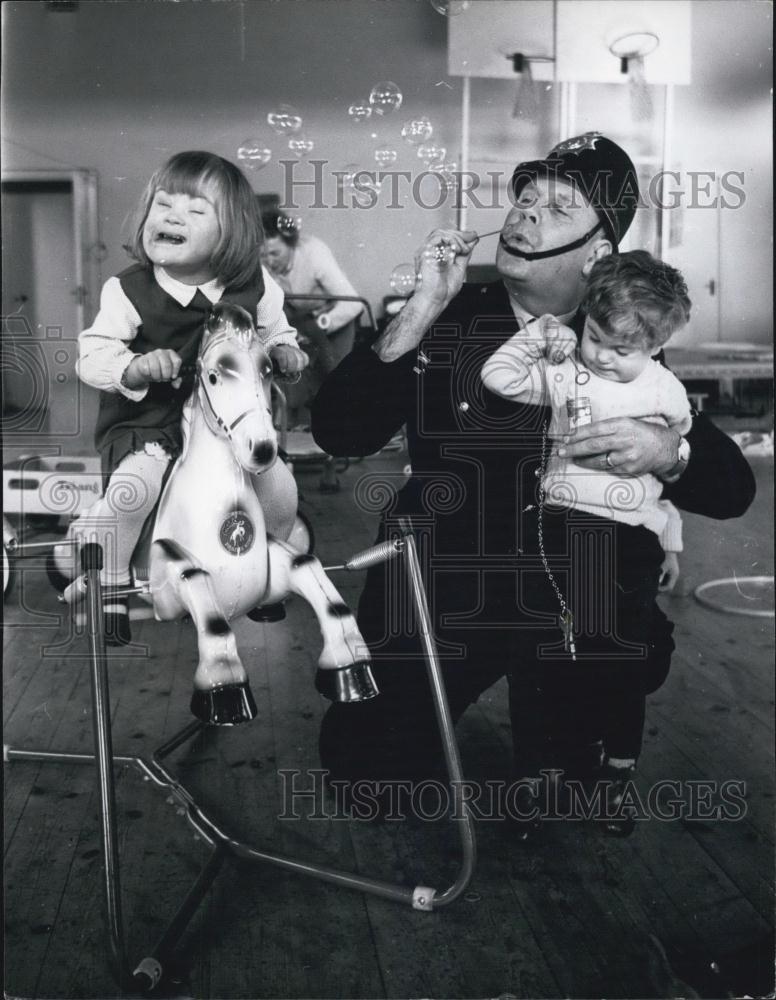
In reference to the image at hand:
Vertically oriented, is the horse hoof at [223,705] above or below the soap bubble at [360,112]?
below

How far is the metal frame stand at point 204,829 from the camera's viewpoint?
4.33 feet

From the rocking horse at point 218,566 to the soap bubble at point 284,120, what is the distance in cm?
49

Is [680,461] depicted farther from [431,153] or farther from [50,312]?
[50,312]

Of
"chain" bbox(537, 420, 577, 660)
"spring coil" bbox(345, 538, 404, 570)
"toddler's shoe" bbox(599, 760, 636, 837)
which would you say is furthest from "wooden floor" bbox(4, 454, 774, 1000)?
"chain" bbox(537, 420, 577, 660)

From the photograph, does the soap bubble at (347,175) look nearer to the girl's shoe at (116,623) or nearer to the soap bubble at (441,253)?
the soap bubble at (441,253)

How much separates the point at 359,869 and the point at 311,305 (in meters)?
0.91

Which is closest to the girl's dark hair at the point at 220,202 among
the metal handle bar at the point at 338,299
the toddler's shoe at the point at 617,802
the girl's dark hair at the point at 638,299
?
the metal handle bar at the point at 338,299

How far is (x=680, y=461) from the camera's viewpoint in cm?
151

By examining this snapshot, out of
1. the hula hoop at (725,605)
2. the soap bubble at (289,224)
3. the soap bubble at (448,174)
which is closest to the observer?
the soap bubble at (289,224)

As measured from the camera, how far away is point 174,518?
1238mm

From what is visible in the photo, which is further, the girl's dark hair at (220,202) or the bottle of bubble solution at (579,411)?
the bottle of bubble solution at (579,411)

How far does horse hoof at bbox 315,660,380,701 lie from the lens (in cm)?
126

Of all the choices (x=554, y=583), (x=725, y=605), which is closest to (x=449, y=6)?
(x=554, y=583)

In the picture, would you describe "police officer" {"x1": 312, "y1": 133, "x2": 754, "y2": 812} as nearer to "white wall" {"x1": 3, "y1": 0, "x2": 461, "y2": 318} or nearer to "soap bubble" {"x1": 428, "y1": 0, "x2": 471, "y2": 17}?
"white wall" {"x1": 3, "y1": 0, "x2": 461, "y2": 318}
